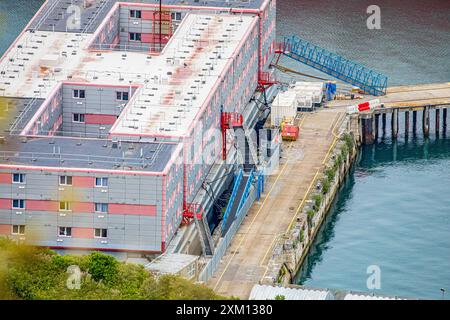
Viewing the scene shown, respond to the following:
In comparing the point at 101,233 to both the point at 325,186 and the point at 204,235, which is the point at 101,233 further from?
the point at 325,186

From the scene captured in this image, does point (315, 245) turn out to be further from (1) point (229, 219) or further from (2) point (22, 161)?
(2) point (22, 161)

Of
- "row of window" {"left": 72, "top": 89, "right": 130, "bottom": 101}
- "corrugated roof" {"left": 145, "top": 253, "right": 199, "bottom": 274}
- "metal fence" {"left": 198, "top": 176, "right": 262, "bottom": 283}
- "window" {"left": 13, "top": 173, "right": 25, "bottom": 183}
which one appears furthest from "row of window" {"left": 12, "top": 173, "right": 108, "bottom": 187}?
"row of window" {"left": 72, "top": 89, "right": 130, "bottom": 101}

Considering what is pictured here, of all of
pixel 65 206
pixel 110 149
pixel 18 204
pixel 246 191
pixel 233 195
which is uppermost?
pixel 110 149

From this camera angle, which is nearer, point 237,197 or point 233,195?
point 233,195

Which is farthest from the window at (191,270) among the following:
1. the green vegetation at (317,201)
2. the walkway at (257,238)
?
the green vegetation at (317,201)

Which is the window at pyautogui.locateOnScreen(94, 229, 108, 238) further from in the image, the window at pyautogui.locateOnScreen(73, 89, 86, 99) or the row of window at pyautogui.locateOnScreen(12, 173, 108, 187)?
the window at pyautogui.locateOnScreen(73, 89, 86, 99)

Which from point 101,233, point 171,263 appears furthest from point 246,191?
point 171,263
